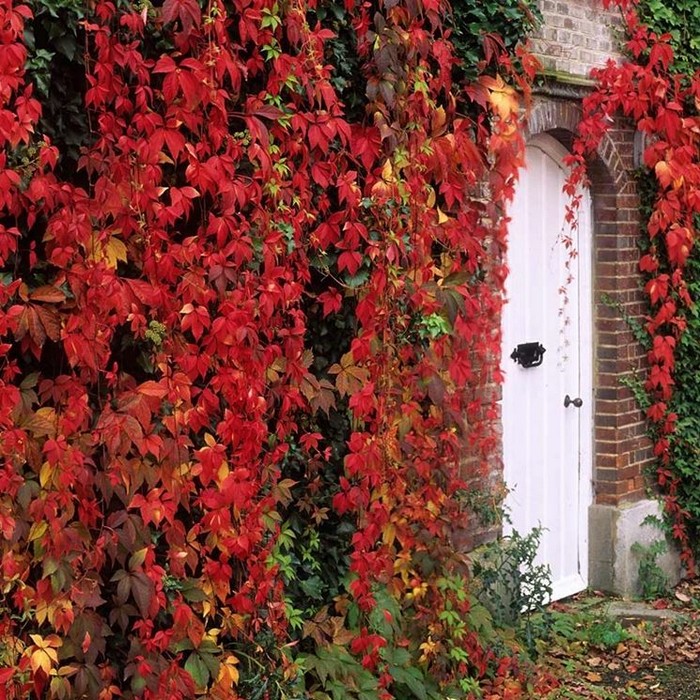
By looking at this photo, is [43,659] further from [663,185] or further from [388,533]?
[663,185]

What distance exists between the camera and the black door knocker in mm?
7129

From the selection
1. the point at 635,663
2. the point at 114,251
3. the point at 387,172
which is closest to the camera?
the point at 114,251

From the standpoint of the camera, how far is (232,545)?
4.71m

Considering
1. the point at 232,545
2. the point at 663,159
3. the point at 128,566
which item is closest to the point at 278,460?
the point at 232,545

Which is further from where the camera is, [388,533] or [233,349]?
[388,533]

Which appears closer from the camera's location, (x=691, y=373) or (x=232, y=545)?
(x=232, y=545)

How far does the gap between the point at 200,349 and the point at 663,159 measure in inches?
167

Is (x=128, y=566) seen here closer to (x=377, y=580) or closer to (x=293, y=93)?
(x=377, y=580)

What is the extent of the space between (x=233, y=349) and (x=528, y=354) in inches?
117

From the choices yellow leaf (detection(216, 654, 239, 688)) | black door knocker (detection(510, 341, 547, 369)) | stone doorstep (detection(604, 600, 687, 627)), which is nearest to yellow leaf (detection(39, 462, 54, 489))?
yellow leaf (detection(216, 654, 239, 688))

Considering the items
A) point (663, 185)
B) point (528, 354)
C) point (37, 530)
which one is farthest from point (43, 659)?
point (663, 185)

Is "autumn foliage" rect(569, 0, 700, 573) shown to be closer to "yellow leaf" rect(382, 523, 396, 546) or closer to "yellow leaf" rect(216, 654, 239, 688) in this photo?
"yellow leaf" rect(382, 523, 396, 546)

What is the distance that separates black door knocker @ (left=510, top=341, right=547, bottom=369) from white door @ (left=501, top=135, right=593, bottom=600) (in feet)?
0.04

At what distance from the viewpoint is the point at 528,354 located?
23.7ft
